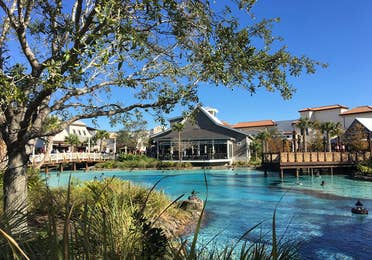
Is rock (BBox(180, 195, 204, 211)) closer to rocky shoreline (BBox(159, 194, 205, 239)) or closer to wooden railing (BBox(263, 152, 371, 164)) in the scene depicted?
rocky shoreline (BBox(159, 194, 205, 239))

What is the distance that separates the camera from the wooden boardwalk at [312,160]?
25.6 metres

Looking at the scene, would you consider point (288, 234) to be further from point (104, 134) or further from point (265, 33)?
point (104, 134)

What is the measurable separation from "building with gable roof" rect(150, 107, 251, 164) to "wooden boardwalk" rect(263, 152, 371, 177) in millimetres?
13080

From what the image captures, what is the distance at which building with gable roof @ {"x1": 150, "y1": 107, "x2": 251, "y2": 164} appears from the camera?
4200cm

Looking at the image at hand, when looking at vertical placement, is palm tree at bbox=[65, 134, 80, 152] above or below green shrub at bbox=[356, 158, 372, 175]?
above

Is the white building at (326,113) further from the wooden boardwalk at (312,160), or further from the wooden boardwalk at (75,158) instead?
the wooden boardwalk at (75,158)

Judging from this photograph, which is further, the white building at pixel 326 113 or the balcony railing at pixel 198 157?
the white building at pixel 326 113

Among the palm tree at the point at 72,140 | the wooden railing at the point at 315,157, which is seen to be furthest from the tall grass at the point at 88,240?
the palm tree at the point at 72,140

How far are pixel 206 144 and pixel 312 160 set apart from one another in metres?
18.5

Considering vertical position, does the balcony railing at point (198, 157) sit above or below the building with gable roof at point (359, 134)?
below

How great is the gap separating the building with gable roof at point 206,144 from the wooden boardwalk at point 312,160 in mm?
13080

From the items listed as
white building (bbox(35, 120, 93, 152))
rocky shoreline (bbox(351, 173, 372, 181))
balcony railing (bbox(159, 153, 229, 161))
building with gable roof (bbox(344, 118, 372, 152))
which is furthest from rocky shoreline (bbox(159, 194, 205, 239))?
white building (bbox(35, 120, 93, 152))

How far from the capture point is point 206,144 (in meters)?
43.6

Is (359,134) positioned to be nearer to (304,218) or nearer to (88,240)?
(304,218)
